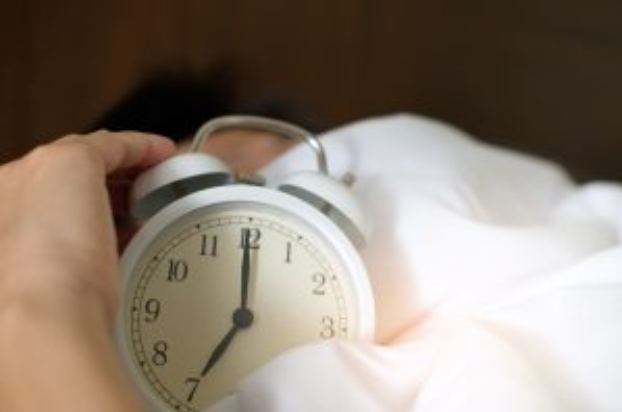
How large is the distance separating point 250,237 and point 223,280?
0.04 m

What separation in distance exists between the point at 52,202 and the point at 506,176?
0.56 metres

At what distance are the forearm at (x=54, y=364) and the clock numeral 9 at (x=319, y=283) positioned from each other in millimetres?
192

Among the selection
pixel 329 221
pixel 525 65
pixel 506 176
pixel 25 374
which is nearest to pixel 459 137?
pixel 506 176

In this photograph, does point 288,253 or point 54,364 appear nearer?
point 54,364

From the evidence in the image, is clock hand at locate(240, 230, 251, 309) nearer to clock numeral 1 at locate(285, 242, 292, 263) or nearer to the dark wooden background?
clock numeral 1 at locate(285, 242, 292, 263)

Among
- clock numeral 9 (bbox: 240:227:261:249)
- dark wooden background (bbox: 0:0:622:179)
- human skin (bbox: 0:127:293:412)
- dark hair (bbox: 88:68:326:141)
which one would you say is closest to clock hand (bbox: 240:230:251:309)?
clock numeral 9 (bbox: 240:227:261:249)

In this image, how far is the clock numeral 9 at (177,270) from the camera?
70 cm

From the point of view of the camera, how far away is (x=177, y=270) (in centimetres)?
70

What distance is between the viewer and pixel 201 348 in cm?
69

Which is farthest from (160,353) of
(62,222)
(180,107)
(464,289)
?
(180,107)

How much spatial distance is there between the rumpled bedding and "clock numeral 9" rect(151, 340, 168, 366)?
0.06 metres

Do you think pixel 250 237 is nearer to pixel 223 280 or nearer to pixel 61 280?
pixel 223 280

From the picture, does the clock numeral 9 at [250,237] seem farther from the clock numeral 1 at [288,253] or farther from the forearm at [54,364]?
the forearm at [54,364]

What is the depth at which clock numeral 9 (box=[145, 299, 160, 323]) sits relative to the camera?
0.69 meters
